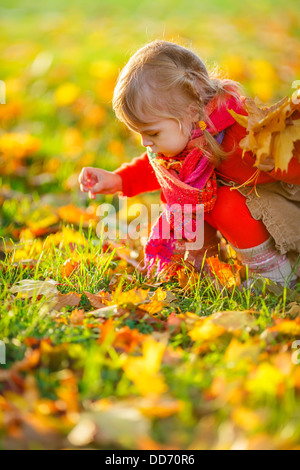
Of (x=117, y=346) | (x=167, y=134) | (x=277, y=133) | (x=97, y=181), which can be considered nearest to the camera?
(x=117, y=346)

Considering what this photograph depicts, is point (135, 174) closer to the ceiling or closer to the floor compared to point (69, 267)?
closer to the ceiling

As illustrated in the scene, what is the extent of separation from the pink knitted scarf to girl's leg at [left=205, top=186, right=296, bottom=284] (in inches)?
2.3

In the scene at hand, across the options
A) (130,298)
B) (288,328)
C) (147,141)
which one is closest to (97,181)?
(147,141)

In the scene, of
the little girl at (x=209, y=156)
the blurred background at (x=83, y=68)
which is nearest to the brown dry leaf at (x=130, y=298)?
the little girl at (x=209, y=156)

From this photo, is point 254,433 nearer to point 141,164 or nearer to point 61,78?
point 141,164

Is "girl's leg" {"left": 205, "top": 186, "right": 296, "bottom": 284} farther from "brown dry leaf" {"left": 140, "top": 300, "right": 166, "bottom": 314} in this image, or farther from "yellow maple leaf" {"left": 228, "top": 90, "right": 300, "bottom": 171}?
"brown dry leaf" {"left": 140, "top": 300, "right": 166, "bottom": 314}

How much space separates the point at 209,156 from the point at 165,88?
310 mm

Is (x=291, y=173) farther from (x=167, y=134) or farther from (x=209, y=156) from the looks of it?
(x=167, y=134)

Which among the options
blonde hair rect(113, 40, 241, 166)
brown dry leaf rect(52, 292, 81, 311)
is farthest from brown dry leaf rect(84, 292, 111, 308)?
blonde hair rect(113, 40, 241, 166)

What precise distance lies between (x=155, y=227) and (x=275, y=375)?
1183mm

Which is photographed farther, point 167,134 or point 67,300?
point 167,134

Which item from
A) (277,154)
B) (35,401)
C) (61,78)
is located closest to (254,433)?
(35,401)

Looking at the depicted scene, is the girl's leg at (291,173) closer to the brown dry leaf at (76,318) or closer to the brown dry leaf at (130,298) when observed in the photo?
the brown dry leaf at (130,298)

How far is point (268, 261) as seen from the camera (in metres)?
2.12
